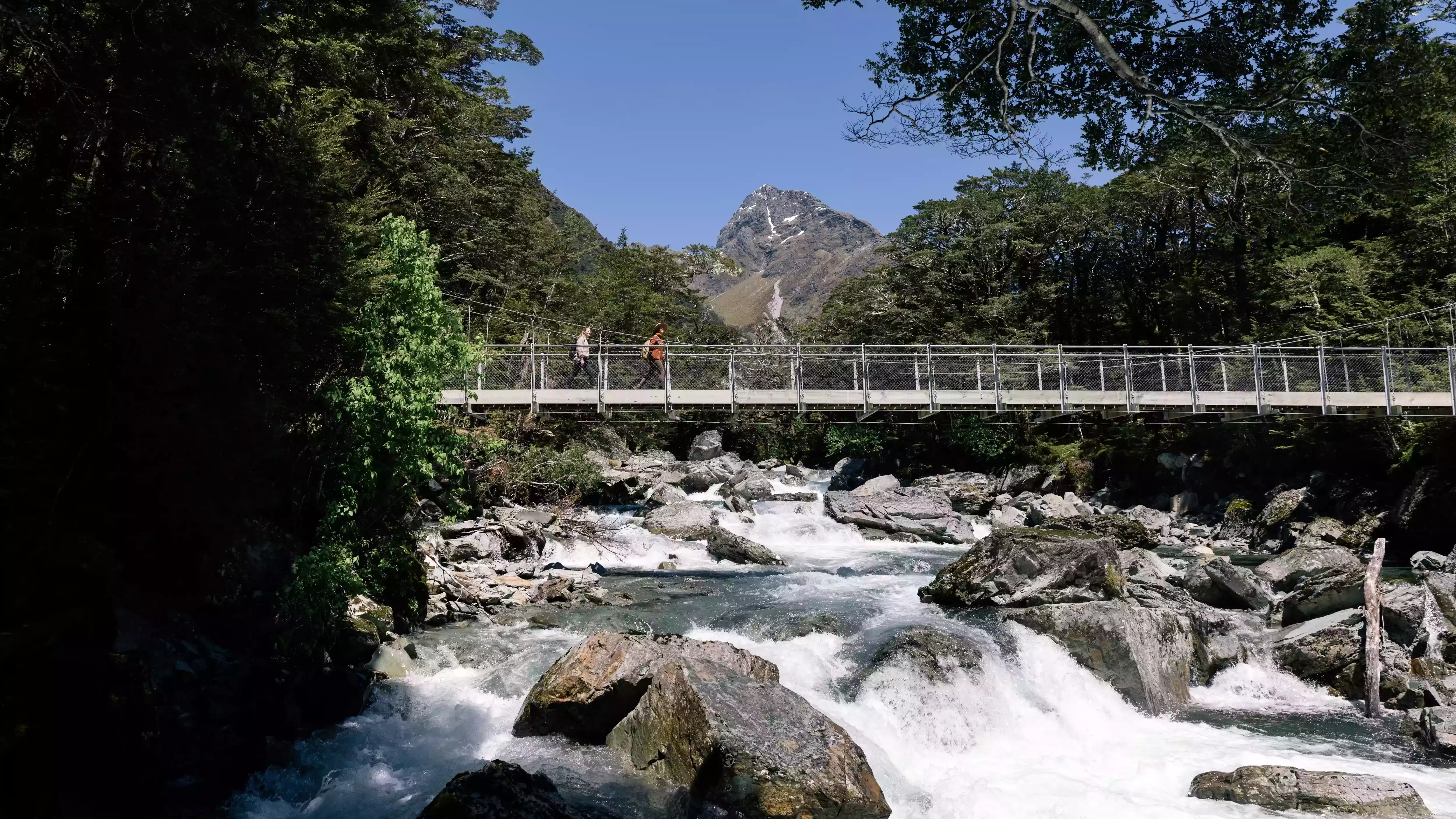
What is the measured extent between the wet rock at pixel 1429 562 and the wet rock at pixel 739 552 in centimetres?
1199

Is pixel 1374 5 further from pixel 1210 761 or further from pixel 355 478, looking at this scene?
pixel 355 478

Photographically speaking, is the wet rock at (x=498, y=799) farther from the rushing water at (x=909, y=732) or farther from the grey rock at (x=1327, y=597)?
the grey rock at (x=1327, y=597)

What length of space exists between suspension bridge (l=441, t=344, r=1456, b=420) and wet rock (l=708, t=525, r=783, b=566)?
300 centimetres

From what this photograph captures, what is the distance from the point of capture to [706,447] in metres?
36.3

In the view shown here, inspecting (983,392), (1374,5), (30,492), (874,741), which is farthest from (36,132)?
(983,392)

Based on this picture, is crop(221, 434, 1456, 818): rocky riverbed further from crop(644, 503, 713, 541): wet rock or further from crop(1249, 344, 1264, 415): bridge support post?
crop(1249, 344, 1264, 415): bridge support post

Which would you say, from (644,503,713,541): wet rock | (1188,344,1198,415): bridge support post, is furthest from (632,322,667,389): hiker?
(1188,344,1198,415): bridge support post

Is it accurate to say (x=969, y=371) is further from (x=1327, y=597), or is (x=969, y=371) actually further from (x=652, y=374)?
(x=1327, y=597)

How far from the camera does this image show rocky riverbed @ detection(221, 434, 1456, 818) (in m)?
7.32

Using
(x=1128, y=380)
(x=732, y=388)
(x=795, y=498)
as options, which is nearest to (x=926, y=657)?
(x=732, y=388)

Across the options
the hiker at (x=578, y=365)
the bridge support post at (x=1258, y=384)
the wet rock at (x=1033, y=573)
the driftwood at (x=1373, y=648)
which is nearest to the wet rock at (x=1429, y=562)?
the bridge support post at (x=1258, y=384)

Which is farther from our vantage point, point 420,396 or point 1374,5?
point 420,396

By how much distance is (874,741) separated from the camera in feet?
28.2

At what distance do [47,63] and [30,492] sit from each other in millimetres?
3109
